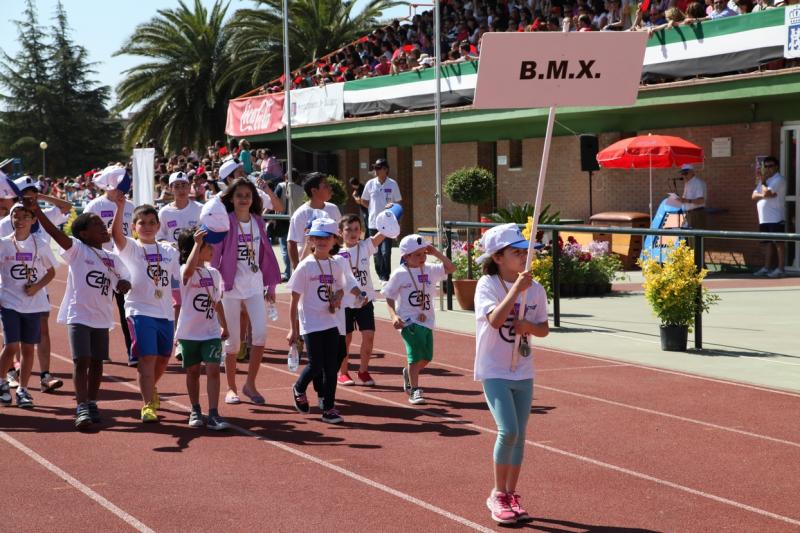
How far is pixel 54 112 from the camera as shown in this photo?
79.9 metres

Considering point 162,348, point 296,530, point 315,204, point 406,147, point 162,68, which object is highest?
point 162,68

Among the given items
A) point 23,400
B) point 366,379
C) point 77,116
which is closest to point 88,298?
point 23,400

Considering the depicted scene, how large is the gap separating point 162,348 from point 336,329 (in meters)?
1.36

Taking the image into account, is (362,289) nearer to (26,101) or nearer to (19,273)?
(19,273)

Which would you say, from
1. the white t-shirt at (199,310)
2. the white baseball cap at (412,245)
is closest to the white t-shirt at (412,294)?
the white baseball cap at (412,245)

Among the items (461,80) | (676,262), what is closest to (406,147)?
(461,80)

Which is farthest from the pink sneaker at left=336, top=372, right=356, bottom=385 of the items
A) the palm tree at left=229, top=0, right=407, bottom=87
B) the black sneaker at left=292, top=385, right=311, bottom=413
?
the palm tree at left=229, top=0, right=407, bottom=87

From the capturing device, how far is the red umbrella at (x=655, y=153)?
21.7 meters

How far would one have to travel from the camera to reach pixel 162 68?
149 feet

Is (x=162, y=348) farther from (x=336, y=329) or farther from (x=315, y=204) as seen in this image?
(x=315, y=204)

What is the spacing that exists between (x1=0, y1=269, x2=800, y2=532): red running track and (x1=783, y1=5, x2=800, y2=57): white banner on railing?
9.66 meters

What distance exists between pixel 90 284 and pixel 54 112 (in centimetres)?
7462

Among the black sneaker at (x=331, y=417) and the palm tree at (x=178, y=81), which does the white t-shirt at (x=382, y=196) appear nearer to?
the black sneaker at (x=331, y=417)

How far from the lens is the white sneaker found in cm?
1470
